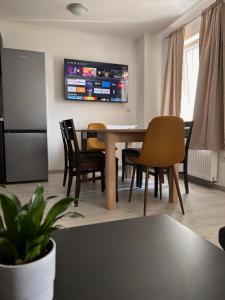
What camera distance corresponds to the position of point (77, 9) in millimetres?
3277

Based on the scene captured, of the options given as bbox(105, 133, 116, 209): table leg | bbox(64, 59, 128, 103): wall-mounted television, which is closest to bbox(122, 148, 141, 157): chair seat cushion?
bbox(105, 133, 116, 209): table leg

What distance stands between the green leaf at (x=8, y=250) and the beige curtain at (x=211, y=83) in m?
2.95

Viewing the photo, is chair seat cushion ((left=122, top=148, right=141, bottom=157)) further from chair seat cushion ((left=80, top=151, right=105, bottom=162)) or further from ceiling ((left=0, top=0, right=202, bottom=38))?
ceiling ((left=0, top=0, right=202, bottom=38))

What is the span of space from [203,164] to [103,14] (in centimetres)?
268

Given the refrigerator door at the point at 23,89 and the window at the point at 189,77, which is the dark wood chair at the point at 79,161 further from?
the window at the point at 189,77

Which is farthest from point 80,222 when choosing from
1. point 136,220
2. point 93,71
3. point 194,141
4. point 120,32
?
point 120,32

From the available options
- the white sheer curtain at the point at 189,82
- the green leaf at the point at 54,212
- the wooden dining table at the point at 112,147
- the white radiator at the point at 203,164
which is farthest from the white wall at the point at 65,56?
the green leaf at the point at 54,212

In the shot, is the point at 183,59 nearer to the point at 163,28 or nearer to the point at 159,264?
the point at 163,28

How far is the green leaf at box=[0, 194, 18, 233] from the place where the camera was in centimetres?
40

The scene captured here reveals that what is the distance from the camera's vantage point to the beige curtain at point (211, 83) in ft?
9.49

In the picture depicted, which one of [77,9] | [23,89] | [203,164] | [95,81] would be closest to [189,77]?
[203,164]

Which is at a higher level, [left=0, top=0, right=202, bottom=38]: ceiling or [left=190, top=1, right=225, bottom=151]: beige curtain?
[left=0, top=0, right=202, bottom=38]: ceiling

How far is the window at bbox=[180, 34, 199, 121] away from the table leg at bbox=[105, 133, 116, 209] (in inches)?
80.2

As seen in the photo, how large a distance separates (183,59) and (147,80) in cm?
80
